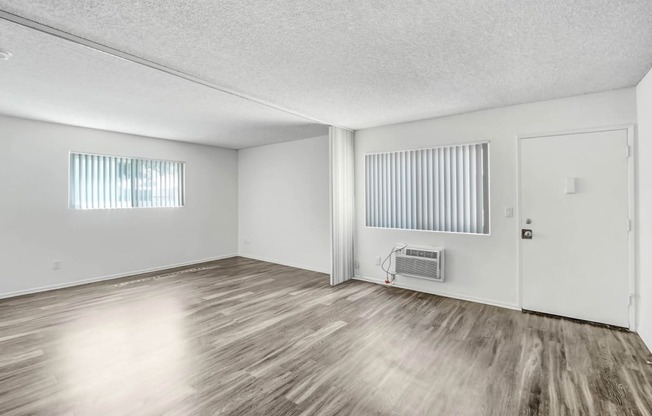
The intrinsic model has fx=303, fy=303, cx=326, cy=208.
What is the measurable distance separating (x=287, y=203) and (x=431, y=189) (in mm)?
3090

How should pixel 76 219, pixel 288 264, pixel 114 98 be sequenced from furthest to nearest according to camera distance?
1. pixel 288 264
2. pixel 76 219
3. pixel 114 98

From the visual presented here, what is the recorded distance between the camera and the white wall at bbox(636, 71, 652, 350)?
9.14ft

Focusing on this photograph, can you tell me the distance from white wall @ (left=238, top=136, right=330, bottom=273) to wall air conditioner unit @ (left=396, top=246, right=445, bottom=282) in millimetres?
1616

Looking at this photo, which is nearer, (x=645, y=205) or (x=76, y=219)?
(x=645, y=205)

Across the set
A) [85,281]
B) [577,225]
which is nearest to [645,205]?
[577,225]

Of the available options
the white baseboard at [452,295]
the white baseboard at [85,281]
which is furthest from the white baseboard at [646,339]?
the white baseboard at [85,281]

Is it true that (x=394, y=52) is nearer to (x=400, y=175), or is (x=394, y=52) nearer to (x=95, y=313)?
(x=400, y=175)

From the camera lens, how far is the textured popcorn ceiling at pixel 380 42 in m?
1.91

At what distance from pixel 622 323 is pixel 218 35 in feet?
15.5

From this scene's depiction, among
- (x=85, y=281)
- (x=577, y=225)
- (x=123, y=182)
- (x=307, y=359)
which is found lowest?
(x=307, y=359)

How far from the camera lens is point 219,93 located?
3412mm

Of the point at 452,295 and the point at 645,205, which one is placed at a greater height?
the point at 645,205

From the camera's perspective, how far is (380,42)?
2307mm

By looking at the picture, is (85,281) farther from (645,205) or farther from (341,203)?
(645,205)
